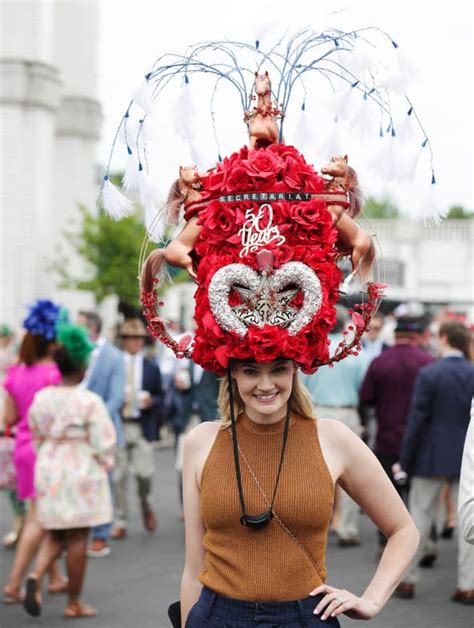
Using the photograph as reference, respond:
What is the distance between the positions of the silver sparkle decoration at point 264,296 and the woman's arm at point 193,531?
460 millimetres

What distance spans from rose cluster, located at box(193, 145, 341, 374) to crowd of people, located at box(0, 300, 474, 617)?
2.48m

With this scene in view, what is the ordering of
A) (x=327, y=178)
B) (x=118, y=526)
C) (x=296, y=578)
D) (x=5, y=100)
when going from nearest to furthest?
(x=296, y=578), (x=327, y=178), (x=118, y=526), (x=5, y=100)

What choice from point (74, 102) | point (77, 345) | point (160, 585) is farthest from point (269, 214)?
point (74, 102)

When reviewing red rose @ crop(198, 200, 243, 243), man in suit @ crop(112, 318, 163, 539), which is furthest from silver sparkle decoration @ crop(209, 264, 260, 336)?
man in suit @ crop(112, 318, 163, 539)

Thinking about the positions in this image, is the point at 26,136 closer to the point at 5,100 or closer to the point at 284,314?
the point at 5,100

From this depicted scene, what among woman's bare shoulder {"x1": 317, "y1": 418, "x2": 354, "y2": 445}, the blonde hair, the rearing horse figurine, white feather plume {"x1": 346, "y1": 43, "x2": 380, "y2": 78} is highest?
white feather plume {"x1": 346, "y1": 43, "x2": 380, "y2": 78}

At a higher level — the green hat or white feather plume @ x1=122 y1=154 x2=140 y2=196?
white feather plume @ x1=122 y1=154 x2=140 y2=196

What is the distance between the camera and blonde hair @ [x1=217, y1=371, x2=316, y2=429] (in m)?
3.63

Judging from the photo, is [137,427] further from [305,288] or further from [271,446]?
[305,288]

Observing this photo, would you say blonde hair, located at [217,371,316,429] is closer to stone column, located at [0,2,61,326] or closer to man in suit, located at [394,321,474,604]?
man in suit, located at [394,321,474,604]

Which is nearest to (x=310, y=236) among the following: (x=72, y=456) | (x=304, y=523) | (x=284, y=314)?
(x=284, y=314)

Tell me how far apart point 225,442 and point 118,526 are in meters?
7.33

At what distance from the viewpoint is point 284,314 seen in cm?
354

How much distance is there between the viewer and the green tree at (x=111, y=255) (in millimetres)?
24734
